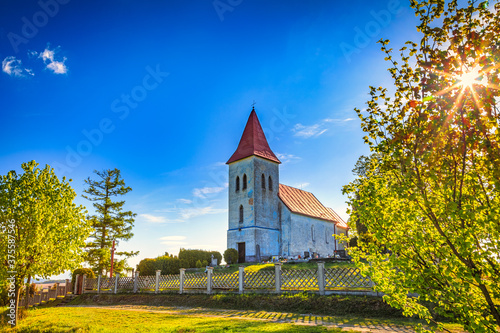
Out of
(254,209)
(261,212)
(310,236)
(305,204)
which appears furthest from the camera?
(305,204)

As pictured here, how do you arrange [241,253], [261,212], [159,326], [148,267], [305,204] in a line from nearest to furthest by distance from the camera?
[159,326], [148,267], [241,253], [261,212], [305,204]

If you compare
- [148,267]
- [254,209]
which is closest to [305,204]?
[254,209]

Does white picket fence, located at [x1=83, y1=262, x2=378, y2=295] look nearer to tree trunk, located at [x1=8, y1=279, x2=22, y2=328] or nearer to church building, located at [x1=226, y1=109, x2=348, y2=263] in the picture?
tree trunk, located at [x1=8, y1=279, x2=22, y2=328]

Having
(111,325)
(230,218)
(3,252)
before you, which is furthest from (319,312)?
(230,218)

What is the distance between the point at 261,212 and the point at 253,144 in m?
8.45

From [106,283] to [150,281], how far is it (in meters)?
6.03

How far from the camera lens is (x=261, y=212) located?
35.8 metres

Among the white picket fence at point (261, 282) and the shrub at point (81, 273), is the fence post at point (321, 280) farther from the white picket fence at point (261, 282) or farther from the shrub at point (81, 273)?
the shrub at point (81, 273)

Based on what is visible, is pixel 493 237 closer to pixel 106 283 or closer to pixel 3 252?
pixel 3 252

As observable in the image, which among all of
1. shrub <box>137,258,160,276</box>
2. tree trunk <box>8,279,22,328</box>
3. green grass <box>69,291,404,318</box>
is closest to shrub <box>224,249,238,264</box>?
shrub <box>137,258,160,276</box>

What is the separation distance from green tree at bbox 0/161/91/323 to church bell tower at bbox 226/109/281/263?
21.8m

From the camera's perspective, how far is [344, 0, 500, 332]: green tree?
3.77 m

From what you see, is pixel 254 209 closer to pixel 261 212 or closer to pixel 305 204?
pixel 261 212

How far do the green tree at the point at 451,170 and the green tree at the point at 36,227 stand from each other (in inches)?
556
